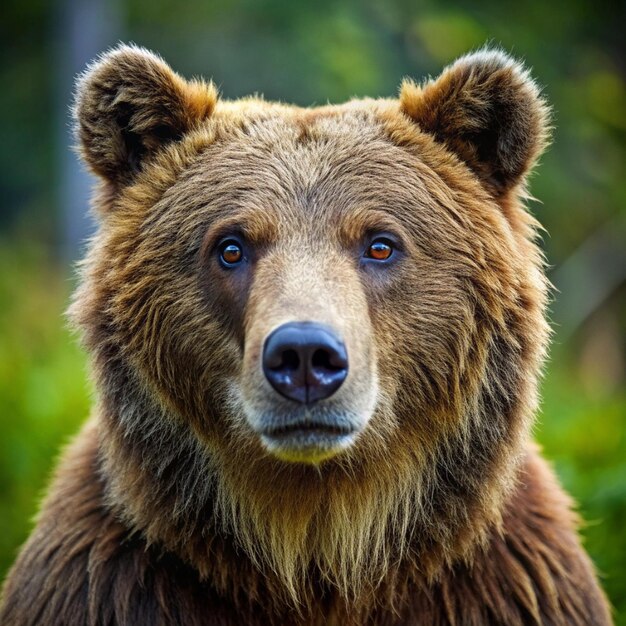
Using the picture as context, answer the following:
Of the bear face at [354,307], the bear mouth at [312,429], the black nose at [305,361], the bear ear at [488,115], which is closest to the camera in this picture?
the black nose at [305,361]

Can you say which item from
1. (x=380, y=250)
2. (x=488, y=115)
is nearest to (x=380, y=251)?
(x=380, y=250)

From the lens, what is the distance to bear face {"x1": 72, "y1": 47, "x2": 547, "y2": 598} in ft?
15.2

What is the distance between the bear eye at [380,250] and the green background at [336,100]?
306 cm

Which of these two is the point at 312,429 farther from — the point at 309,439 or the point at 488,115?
the point at 488,115

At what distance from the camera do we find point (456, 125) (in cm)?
499

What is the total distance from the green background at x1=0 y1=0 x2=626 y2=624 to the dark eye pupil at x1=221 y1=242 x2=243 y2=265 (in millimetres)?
3444

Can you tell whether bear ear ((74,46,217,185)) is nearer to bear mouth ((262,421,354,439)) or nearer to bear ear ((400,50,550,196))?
bear ear ((400,50,550,196))

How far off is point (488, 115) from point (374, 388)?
4.85ft

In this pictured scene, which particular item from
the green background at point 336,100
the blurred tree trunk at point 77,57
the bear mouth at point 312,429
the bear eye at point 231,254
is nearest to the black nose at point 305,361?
the bear mouth at point 312,429

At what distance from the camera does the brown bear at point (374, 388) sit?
464cm

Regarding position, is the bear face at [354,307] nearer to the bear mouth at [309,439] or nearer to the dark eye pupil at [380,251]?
the dark eye pupil at [380,251]

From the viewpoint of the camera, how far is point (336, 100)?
1683 centimetres

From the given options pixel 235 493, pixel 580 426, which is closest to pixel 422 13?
pixel 580 426

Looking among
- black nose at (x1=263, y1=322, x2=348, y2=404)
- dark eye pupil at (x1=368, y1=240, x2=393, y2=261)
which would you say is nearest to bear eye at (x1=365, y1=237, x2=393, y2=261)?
dark eye pupil at (x1=368, y1=240, x2=393, y2=261)
